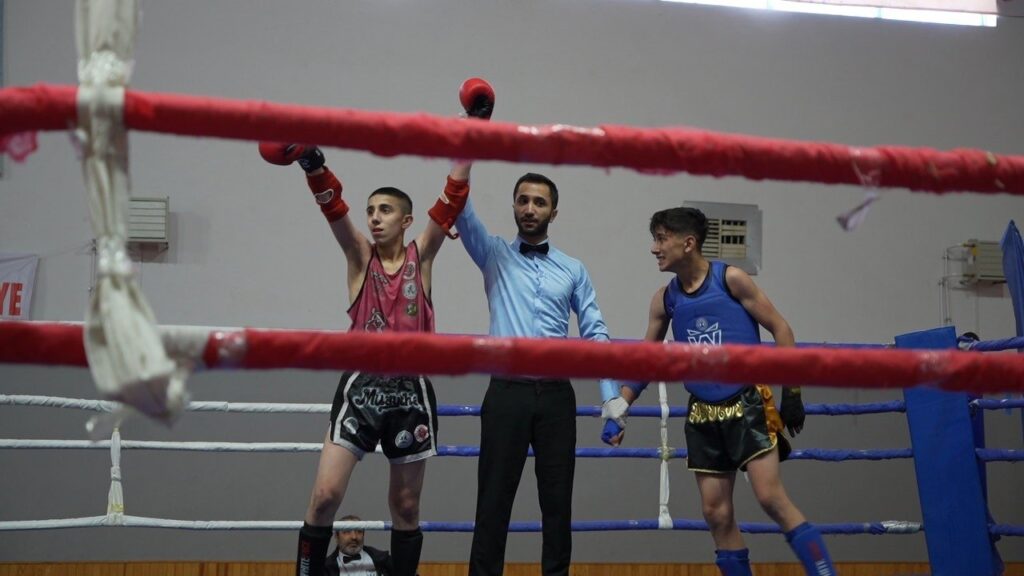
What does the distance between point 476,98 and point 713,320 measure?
105cm

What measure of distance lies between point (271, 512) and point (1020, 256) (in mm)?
3536

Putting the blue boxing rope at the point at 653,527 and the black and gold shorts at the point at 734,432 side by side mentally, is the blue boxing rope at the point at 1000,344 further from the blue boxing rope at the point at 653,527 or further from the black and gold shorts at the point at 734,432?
the black and gold shorts at the point at 734,432

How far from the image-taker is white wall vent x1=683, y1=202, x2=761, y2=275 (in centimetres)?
532

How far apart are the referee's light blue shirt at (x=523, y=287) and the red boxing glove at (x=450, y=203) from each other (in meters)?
0.18

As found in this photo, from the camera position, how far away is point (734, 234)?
537 centimetres

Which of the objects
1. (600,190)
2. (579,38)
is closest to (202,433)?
(600,190)

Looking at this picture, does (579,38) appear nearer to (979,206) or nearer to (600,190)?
(600,190)

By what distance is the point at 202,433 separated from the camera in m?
4.67

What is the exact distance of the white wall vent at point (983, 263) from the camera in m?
5.46

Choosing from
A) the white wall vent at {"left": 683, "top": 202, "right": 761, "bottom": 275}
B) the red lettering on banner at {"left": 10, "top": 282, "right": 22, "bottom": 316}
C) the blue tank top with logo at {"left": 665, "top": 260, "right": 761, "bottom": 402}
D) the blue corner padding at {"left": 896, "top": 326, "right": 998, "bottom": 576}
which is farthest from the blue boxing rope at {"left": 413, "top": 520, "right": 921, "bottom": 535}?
the red lettering on banner at {"left": 10, "top": 282, "right": 22, "bottom": 316}

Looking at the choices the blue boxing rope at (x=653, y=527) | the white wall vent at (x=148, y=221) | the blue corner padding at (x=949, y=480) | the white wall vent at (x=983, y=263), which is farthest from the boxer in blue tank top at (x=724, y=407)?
the white wall vent at (x=983, y=263)

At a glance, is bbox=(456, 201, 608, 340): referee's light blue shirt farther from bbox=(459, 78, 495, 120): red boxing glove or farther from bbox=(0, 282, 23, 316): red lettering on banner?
bbox=(0, 282, 23, 316): red lettering on banner

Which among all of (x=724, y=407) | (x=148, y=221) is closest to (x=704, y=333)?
(x=724, y=407)

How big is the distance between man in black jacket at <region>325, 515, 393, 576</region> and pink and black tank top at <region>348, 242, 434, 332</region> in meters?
1.30
